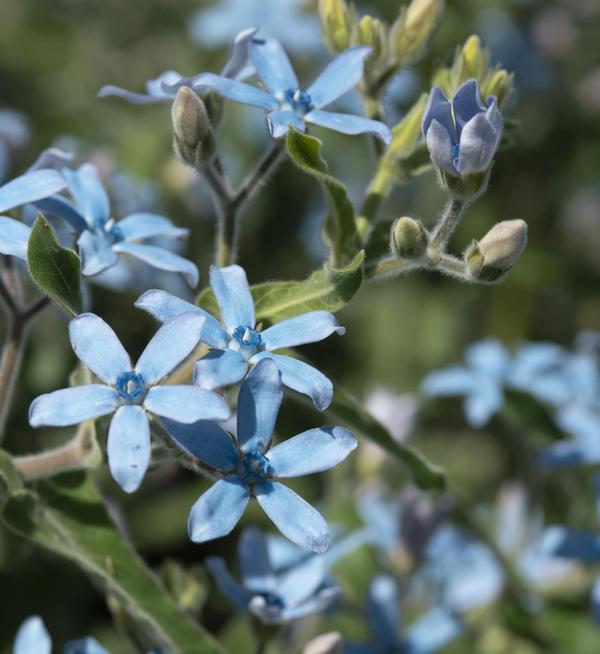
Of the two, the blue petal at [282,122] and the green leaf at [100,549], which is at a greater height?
the blue petal at [282,122]

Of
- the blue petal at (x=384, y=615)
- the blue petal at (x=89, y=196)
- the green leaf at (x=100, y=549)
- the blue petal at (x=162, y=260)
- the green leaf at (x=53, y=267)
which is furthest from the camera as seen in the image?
the blue petal at (x=384, y=615)

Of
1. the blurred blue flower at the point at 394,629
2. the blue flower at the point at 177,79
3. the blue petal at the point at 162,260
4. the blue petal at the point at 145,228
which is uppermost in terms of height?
the blue flower at the point at 177,79

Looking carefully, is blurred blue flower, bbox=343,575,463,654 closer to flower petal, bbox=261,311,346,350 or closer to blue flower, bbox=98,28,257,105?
flower petal, bbox=261,311,346,350

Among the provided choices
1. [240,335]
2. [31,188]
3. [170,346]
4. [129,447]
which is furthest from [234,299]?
[31,188]

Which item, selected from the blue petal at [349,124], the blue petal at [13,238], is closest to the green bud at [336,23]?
the blue petal at [349,124]

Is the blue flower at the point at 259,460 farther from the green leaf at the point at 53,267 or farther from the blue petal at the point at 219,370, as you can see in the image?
the green leaf at the point at 53,267

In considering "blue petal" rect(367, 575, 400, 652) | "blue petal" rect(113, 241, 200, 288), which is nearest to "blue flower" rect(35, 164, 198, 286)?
"blue petal" rect(113, 241, 200, 288)

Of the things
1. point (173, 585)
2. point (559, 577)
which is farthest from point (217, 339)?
point (559, 577)

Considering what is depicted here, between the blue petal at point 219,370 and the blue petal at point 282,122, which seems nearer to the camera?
the blue petal at point 219,370
